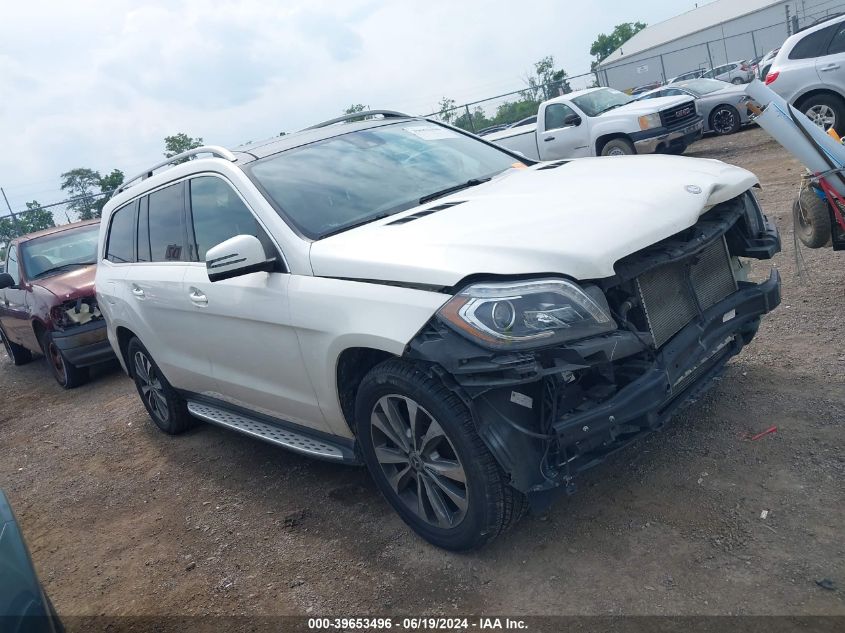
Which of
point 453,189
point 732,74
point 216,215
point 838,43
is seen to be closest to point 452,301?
point 453,189

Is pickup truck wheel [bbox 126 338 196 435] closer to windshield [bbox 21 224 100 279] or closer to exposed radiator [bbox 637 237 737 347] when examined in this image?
exposed radiator [bbox 637 237 737 347]

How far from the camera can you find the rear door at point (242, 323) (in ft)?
12.1

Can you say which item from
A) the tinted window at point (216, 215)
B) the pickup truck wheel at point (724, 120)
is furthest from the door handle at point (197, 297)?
the pickup truck wheel at point (724, 120)

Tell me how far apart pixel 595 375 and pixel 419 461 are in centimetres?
85

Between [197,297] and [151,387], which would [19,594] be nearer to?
[197,297]

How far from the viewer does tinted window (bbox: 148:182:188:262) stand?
4.66 meters

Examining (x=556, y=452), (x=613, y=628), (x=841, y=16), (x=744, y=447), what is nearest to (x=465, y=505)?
(x=556, y=452)

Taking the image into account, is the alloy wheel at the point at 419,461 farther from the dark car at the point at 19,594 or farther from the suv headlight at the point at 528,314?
the dark car at the point at 19,594

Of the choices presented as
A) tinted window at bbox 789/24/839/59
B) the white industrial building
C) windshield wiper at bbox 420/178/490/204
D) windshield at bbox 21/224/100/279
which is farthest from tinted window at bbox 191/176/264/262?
the white industrial building

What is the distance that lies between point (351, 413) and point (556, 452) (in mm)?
1100

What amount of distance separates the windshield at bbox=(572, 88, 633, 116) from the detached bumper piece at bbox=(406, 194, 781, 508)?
1230 cm

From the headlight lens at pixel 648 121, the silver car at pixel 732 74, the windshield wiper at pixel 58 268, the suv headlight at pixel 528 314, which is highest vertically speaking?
the windshield wiper at pixel 58 268

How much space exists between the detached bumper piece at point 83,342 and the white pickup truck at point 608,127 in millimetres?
8179

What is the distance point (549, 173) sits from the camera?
4.08 meters
